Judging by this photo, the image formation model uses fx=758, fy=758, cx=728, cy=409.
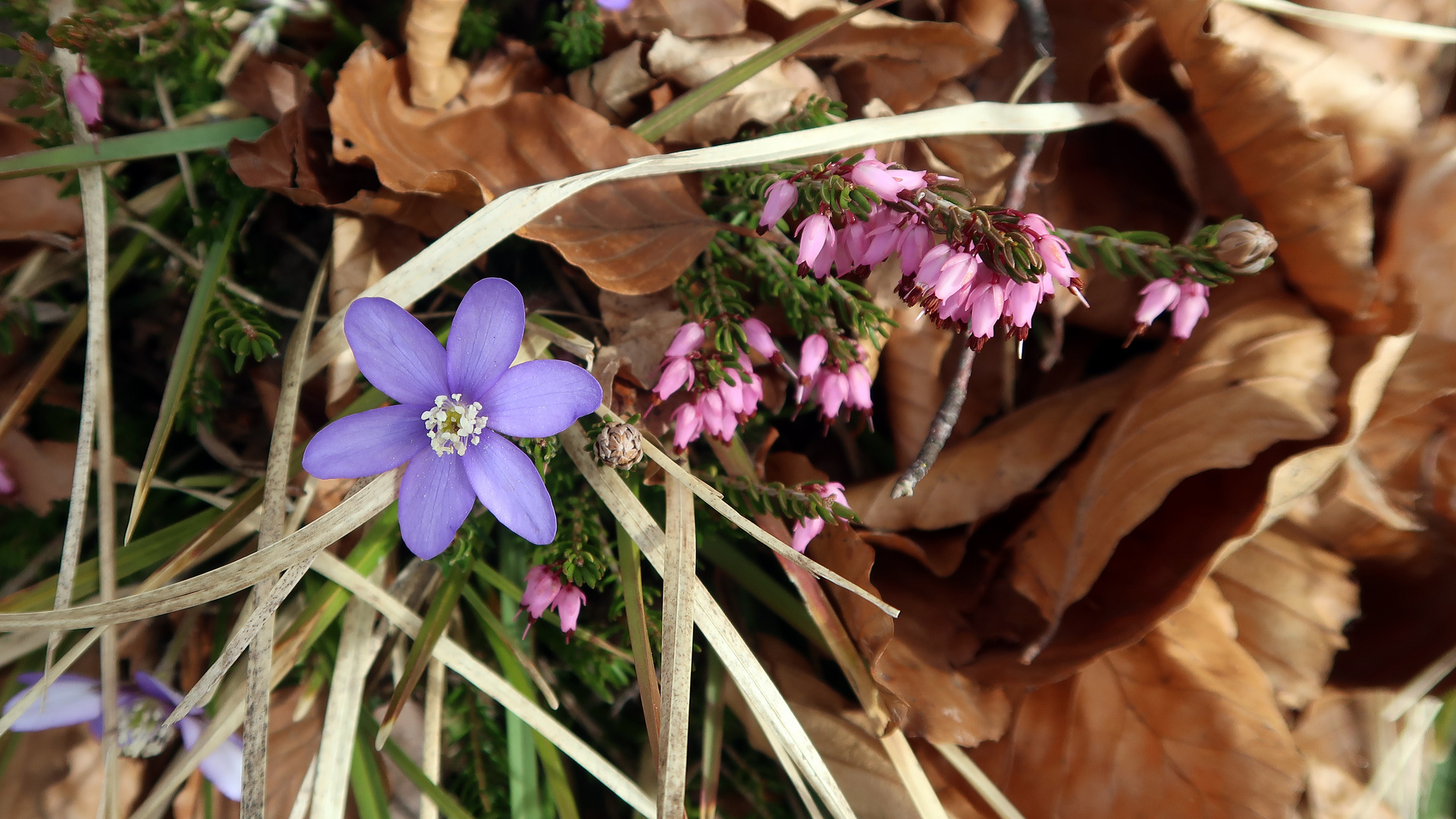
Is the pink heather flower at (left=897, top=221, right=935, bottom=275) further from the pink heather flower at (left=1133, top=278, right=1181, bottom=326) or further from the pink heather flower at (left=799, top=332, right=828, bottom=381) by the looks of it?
the pink heather flower at (left=1133, top=278, right=1181, bottom=326)

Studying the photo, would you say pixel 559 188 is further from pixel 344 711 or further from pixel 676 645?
pixel 344 711

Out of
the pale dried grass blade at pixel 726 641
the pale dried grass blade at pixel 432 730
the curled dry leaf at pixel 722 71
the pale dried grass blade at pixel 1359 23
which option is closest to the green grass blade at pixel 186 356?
the pale dried grass blade at pixel 432 730

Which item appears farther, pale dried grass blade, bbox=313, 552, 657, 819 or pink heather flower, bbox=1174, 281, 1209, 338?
pale dried grass blade, bbox=313, 552, 657, 819

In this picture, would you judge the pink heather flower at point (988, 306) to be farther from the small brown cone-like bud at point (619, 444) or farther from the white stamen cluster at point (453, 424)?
the white stamen cluster at point (453, 424)

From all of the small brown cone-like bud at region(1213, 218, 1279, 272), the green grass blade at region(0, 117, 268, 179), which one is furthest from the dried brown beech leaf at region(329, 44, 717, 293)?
the small brown cone-like bud at region(1213, 218, 1279, 272)

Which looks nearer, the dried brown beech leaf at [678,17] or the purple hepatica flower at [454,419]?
the purple hepatica flower at [454,419]

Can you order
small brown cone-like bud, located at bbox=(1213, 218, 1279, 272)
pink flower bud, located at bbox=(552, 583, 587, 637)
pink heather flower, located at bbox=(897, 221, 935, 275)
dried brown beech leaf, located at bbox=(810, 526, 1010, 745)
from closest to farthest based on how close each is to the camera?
pink heather flower, located at bbox=(897, 221, 935, 275)
small brown cone-like bud, located at bbox=(1213, 218, 1279, 272)
pink flower bud, located at bbox=(552, 583, 587, 637)
dried brown beech leaf, located at bbox=(810, 526, 1010, 745)
